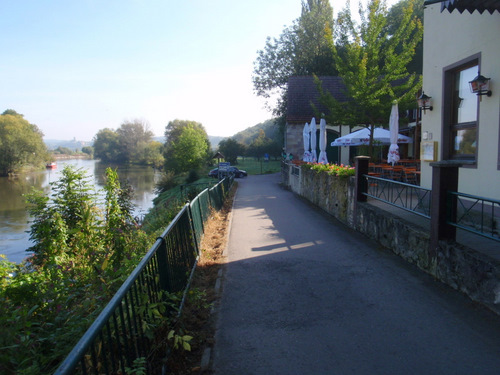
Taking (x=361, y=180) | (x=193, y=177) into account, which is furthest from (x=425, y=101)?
(x=193, y=177)

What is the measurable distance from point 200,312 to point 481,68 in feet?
22.6

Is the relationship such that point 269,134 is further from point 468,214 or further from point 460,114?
point 468,214

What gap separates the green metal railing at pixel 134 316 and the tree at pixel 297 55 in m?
36.5

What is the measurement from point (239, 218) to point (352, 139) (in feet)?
26.3

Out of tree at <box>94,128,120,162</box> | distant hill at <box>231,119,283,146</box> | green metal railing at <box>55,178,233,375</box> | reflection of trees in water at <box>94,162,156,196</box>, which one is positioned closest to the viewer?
green metal railing at <box>55,178,233,375</box>

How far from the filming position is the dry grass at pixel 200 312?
3587 millimetres

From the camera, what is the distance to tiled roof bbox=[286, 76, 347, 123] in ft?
91.4

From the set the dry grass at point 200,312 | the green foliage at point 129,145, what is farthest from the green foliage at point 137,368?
the green foliage at point 129,145

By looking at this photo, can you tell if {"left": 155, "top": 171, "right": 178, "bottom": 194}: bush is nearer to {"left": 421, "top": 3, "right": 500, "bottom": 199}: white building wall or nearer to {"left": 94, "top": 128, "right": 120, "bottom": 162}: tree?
{"left": 421, "top": 3, "right": 500, "bottom": 199}: white building wall

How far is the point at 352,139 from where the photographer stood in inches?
704

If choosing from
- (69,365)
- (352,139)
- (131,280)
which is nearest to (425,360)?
(131,280)

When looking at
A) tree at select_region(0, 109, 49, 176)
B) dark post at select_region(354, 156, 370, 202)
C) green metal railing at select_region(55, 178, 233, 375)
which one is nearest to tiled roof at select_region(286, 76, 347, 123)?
dark post at select_region(354, 156, 370, 202)

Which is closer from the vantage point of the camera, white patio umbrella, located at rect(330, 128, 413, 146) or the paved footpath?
the paved footpath

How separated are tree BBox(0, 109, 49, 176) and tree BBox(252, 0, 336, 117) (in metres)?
43.2
